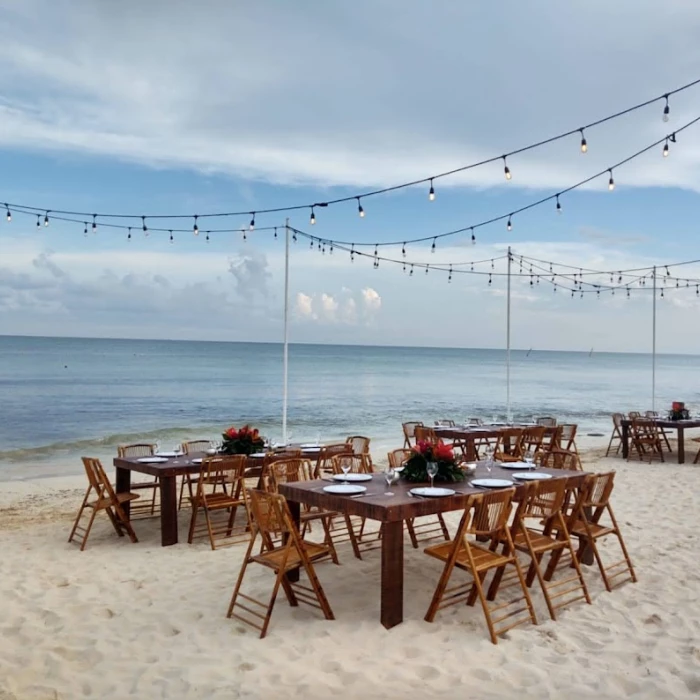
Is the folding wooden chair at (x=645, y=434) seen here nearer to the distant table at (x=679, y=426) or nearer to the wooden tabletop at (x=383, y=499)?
the distant table at (x=679, y=426)

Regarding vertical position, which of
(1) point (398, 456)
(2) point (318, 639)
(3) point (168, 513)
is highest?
(1) point (398, 456)

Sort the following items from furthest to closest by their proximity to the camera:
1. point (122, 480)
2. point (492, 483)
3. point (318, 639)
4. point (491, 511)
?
1. point (122, 480)
2. point (492, 483)
3. point (491, 511)
4. point (318, 639)

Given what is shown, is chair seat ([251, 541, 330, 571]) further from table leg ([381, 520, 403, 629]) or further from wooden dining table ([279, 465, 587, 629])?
table leg ([381, 520, 403, 629])

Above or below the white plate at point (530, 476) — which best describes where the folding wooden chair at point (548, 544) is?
below

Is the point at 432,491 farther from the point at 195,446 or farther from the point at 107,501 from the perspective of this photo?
the point at 195,446

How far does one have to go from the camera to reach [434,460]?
189 inches

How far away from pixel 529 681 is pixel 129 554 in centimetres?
354

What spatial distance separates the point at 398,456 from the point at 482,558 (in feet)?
7.52

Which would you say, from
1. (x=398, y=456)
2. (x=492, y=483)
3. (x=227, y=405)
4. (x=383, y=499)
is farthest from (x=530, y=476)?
(x=227, y=405)

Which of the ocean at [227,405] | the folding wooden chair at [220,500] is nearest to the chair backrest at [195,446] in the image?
the folding wooden chair at [220,500]

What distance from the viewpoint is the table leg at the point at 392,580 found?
393cm

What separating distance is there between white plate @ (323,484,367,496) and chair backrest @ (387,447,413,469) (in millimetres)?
1230

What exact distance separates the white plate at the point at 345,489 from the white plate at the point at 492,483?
Result: 2.65 feet

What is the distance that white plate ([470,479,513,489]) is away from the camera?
473 cm
